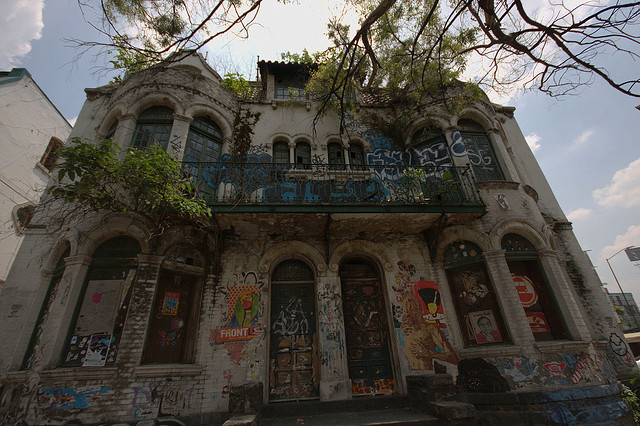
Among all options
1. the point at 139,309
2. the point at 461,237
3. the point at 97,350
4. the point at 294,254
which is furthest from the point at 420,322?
the point at 97,350

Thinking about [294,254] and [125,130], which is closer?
[294,254]

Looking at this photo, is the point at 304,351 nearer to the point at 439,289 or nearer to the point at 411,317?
the point at 411,317

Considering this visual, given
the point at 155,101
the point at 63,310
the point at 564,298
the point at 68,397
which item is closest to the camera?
the point at 68,397

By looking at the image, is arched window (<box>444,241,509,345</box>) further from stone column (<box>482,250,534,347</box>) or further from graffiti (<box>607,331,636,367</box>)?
graffiti (<box>607,331,636,367</box>)

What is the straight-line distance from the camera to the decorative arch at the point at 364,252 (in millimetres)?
7098

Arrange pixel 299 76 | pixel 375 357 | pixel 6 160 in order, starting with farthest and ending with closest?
Answer: pixel 6 160
pixel 299 76
pixel 375 357

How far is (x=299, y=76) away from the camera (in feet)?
33.8

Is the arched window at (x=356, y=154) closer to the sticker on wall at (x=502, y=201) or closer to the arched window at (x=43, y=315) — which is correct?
the sticker on wall at (x=502, y=201)

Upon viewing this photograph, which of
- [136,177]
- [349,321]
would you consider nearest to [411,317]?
[349,321]

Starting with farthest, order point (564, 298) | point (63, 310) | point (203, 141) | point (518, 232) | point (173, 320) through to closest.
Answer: point (203, 141) → point (518, 232) → point (564, 298) → point (173, 320) → point (63, 310)

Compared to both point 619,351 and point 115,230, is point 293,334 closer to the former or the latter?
point 115,230

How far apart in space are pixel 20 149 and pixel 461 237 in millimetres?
17486

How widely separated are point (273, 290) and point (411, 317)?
3451 mm

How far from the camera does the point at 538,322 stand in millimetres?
6461
